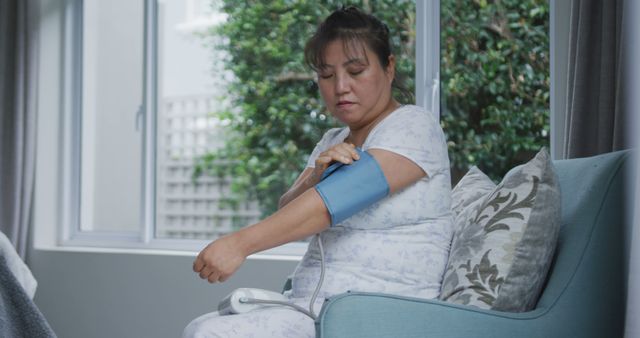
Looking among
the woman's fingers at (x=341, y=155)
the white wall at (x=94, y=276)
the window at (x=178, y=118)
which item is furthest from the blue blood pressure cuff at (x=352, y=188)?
the window at (x=178, y=118)

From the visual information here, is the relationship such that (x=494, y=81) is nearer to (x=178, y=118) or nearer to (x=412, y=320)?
(x=178, y=118)

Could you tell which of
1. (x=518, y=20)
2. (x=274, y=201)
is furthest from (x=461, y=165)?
(x=274, y=201)

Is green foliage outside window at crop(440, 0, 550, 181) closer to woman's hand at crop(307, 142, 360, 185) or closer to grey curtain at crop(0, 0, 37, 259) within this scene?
woman's hand at crop(307, 142, 360, 185)

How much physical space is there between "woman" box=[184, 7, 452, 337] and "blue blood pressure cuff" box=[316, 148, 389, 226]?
0.05 ft

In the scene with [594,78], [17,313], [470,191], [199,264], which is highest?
[594,78]

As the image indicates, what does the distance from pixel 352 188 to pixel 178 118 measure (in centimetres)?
265

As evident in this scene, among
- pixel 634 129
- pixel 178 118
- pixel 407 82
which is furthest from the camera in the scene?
pixel 178 118

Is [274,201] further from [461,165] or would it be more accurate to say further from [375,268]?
[375,268]

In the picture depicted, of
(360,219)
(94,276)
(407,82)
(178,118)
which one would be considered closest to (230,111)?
(178,118)

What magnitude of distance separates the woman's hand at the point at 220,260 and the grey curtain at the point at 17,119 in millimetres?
2703

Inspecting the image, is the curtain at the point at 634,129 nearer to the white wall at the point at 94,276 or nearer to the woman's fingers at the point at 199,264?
the woman's fingers at the point at 199,264

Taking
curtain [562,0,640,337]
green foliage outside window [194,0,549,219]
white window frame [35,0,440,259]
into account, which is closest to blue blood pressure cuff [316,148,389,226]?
curtain [562,0,640,337]

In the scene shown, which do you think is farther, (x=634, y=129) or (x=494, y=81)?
(x=494, y=81)

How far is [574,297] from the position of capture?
1.36 metres
